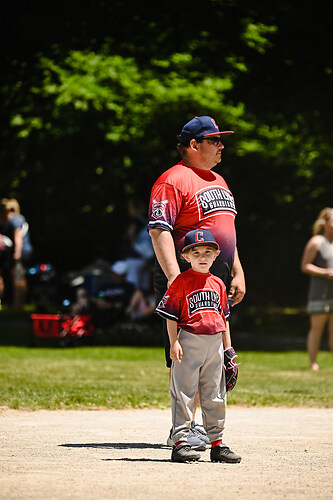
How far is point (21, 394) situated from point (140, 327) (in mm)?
7522

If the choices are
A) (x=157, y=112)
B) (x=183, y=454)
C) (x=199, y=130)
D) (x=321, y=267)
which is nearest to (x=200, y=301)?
(x=183, y=454)

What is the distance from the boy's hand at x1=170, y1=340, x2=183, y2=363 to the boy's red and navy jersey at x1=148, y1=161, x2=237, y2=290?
25.0 inches

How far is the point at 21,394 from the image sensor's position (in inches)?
378

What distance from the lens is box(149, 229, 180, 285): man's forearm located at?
6.64 meters

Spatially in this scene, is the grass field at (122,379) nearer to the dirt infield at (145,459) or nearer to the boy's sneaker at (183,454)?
the dirt infield at (145,459)

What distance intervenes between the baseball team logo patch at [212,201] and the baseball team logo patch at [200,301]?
1.87ft

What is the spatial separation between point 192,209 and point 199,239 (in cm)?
33

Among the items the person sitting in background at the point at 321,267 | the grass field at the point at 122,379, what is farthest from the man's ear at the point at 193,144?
the person sitting in background at the point at 321,267

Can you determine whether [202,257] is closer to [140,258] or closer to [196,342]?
[196,342]

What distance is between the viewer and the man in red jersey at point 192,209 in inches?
264

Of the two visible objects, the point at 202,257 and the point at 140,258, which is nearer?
the point at 202,257

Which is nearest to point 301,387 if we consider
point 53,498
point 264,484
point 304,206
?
point 264,484

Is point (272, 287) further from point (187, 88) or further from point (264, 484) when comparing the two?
point (264, 484)

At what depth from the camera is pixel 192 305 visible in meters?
6.43
